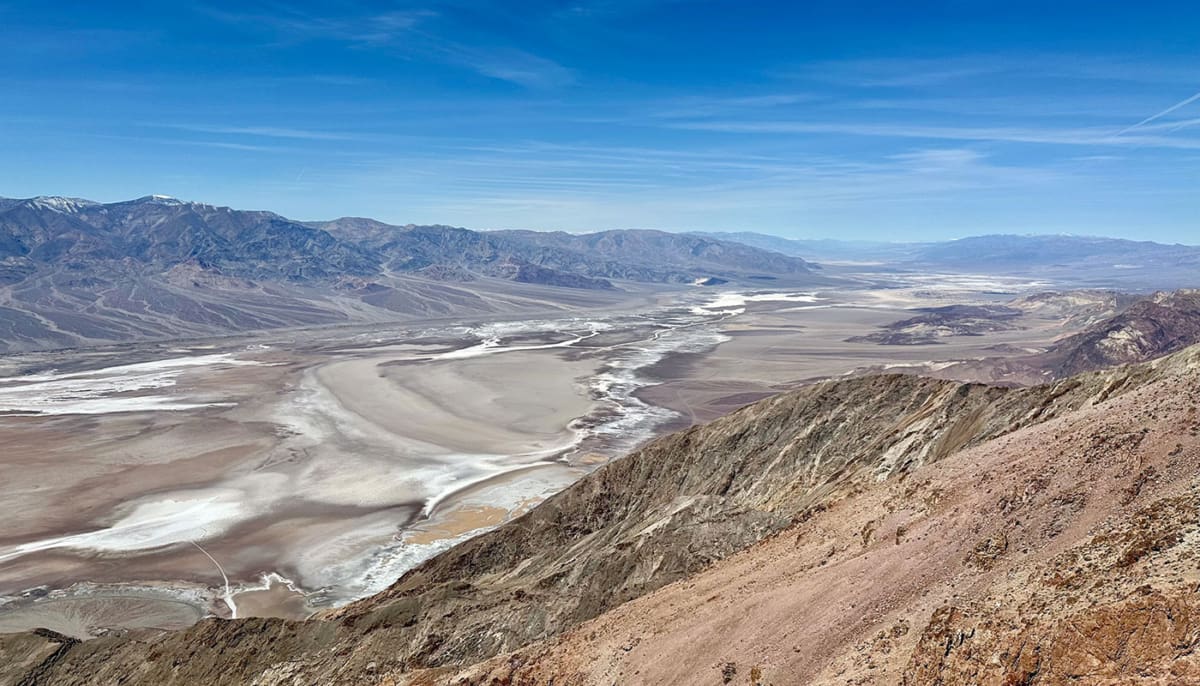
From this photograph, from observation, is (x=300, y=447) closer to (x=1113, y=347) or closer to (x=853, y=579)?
(x=853, y=579)

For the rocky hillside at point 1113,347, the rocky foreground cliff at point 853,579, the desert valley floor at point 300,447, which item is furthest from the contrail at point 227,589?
the rocky hillside at point 1113,347

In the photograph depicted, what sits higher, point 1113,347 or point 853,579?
point 853,579

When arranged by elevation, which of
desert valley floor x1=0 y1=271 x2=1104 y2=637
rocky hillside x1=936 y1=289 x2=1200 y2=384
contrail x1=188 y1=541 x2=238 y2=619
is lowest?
contrail x1=188 y1=541 x2=238 y2=619

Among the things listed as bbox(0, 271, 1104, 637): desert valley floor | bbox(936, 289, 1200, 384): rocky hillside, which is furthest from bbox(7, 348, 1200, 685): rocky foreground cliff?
bbox(936, 289, 1200, 384): rocky hillside

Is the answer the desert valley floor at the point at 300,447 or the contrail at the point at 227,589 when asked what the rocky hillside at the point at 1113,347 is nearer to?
the desert valley floor at the point at 300,447

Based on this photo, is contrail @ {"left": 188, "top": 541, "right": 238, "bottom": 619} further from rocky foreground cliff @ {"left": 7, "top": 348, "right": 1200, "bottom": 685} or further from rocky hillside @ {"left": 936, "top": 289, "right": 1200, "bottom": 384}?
rocky hillside @ {"left": 936, "top": 289, "right": 1200, "bottom": 384}

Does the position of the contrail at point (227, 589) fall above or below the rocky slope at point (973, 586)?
below

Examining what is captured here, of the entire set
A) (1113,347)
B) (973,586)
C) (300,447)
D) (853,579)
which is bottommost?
(300,447)

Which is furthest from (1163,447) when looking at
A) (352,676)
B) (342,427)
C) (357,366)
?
(357,366)

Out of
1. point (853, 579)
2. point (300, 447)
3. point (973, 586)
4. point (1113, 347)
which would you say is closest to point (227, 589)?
point (300, 447)
